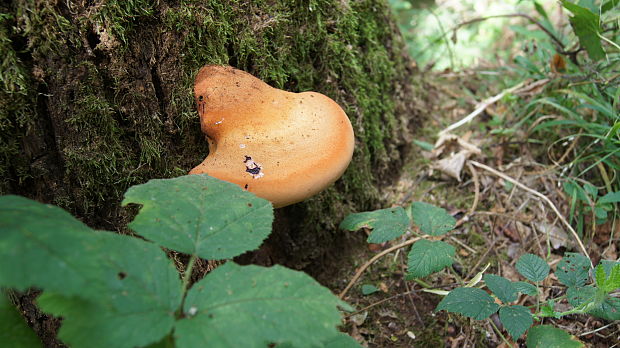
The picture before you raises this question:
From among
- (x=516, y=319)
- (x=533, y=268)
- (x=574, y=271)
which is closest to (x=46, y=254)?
(x=516, y=319)

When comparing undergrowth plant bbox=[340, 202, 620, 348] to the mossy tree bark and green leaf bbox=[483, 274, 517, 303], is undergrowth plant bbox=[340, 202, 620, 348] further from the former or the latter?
the mossy tree bark

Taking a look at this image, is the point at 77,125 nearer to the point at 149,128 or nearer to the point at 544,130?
the point at 149,128

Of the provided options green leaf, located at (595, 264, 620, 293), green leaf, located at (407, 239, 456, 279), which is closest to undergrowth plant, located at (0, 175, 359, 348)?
green leaf, located at (407, 239, 456, 279)

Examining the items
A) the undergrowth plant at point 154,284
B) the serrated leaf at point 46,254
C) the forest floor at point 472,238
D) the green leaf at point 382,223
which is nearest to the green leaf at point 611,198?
the forest floor at point 472,238

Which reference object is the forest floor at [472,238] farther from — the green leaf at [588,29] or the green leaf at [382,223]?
the green leaf at [588,29]

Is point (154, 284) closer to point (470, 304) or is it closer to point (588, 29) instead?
point (470, 304)

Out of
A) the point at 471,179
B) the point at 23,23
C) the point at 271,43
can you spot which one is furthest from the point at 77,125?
the point at 471,179
